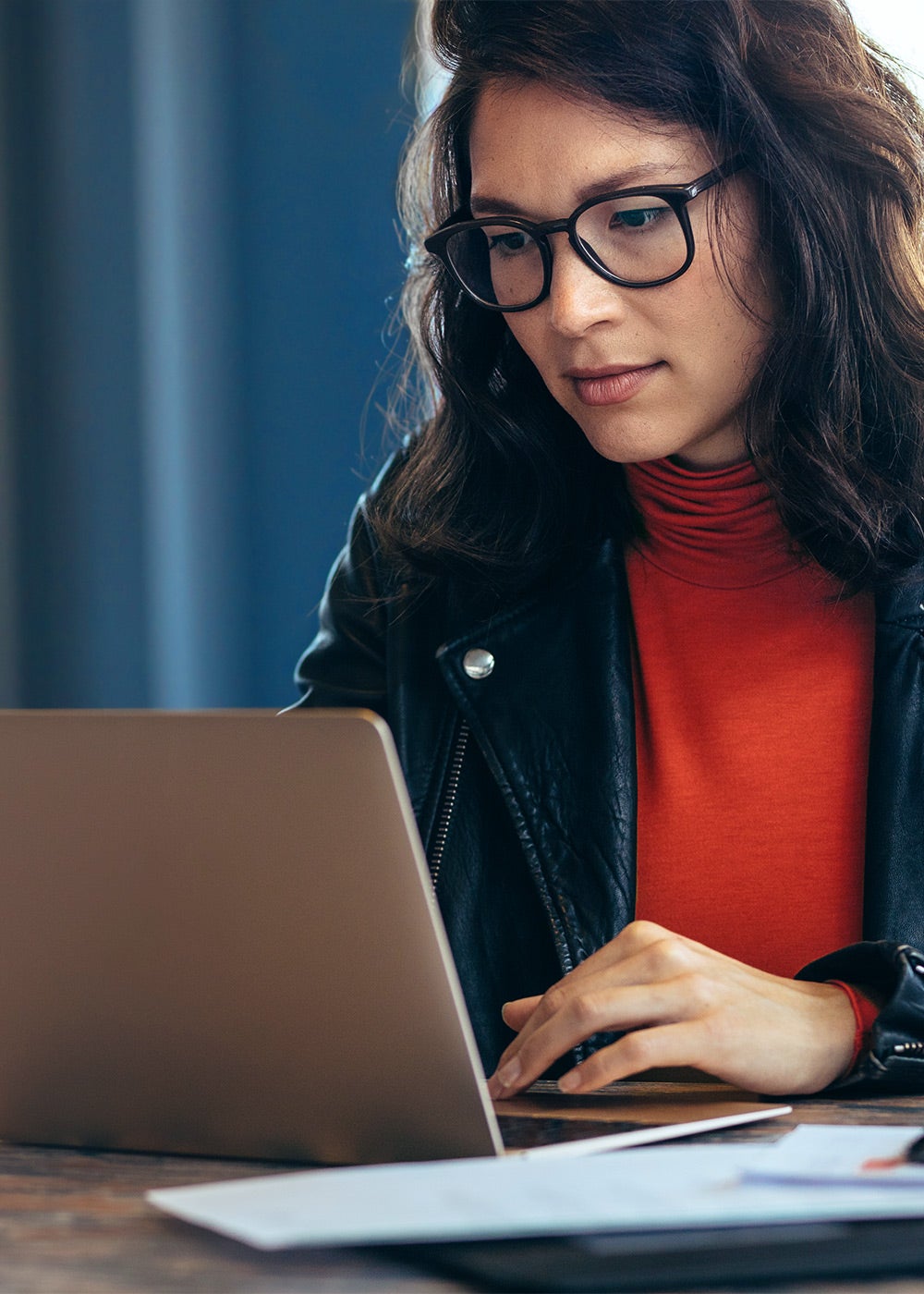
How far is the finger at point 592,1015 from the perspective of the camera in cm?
85

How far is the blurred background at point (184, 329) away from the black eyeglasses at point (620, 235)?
132cm

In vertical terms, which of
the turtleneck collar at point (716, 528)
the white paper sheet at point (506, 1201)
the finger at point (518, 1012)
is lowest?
the finger at point (518, 1012)

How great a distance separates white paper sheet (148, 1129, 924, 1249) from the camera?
1.73ft

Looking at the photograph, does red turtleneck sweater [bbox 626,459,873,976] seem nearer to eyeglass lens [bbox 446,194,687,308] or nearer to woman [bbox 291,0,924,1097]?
woman [bbox 291,0,924,1097]

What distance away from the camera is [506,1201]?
555 millimetres

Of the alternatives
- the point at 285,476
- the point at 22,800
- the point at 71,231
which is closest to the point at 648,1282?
the point at 22,800

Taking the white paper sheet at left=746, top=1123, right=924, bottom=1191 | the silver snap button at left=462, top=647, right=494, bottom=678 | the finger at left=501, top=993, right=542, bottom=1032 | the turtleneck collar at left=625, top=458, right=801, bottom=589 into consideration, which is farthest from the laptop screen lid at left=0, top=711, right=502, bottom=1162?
the turtleneck collar at left=625, top=458, right=801, bottom=589

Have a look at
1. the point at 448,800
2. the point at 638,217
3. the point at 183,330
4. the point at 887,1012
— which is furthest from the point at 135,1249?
the point at 183,330

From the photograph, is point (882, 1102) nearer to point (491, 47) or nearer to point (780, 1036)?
point (780, 1036)

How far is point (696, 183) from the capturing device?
1.23m

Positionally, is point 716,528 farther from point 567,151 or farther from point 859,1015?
point 859,1015

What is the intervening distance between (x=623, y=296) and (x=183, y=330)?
160 centimetres

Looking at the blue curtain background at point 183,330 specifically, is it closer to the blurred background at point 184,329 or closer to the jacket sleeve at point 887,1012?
the blurred background at point 184,329

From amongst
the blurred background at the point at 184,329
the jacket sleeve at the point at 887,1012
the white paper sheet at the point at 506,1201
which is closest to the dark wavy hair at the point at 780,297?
the jacket sleeve at the point at 887,1012
